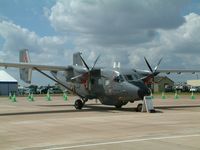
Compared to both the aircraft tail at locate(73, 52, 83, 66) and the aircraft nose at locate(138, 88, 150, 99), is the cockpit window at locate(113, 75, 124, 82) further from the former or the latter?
the aircraft tail at locate(73, 52, 83, 66)

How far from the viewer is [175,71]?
36.4 meters

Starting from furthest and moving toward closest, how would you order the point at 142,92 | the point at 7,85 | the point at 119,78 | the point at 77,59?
1. the point at 7,85
2. the point at 77,59
3. the point at 119,78
4. the point at 142,92

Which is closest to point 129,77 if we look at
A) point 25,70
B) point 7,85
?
point 25,70

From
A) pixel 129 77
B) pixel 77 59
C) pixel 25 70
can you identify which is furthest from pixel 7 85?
pixel 129 77

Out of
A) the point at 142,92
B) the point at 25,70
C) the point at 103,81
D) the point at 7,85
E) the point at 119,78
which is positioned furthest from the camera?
the point at 7,85

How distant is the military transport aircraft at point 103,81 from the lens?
88.7 feet

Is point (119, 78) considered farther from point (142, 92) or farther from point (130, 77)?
point (142, 92)

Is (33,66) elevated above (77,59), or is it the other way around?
(77,59)

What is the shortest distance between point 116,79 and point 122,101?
6.06ft

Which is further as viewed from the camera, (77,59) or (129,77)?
(77,59)

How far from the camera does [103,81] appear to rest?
94.8ft

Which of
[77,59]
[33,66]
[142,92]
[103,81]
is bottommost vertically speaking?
[142,92]

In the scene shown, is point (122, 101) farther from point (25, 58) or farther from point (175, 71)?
point (25, 58)

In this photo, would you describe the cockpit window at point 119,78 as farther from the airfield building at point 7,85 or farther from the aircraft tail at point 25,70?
the airfield building at point 7,85
